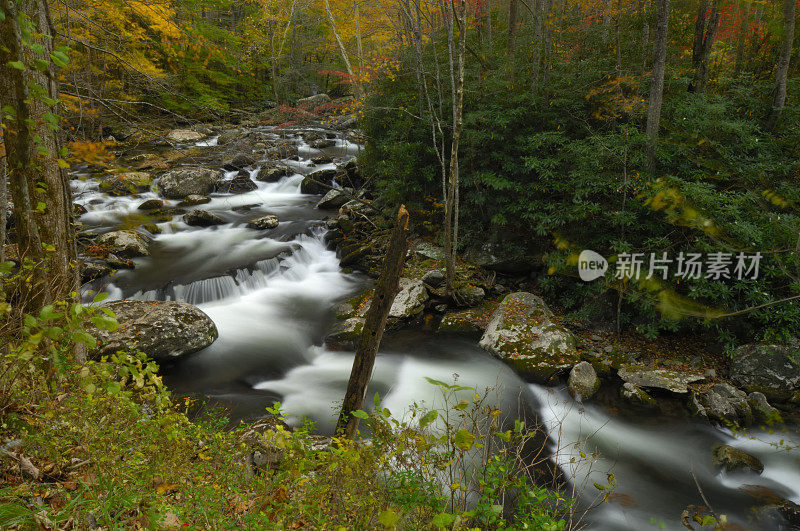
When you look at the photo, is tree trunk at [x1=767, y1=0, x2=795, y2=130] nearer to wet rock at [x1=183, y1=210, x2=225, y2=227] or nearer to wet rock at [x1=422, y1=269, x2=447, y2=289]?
wet rock at [x1=422, y1=269, x2=447, y2=289]

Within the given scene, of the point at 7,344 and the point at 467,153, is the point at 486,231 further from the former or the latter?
the point at 7,344

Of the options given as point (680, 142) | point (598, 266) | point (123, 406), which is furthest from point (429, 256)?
point (123, 406)

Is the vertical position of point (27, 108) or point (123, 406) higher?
point (27, 108)

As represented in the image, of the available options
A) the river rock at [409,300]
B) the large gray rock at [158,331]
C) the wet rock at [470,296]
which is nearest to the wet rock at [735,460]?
the wet rock at [470,296]

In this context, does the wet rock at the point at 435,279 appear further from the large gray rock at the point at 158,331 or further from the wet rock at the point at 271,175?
the wet rock at the point at 271,175

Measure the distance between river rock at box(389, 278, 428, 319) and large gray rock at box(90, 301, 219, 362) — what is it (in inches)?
138

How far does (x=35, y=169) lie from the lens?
3.37 meters

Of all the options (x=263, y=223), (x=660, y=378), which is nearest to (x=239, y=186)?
(x=263, y=223)

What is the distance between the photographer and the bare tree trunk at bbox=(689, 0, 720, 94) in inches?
348

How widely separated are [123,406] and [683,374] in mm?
7494

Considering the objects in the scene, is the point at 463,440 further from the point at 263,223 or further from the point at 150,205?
the point at 150,205

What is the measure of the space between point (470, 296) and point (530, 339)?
74.2 inches

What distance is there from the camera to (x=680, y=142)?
23.7 feet

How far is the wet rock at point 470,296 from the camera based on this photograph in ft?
29.3
